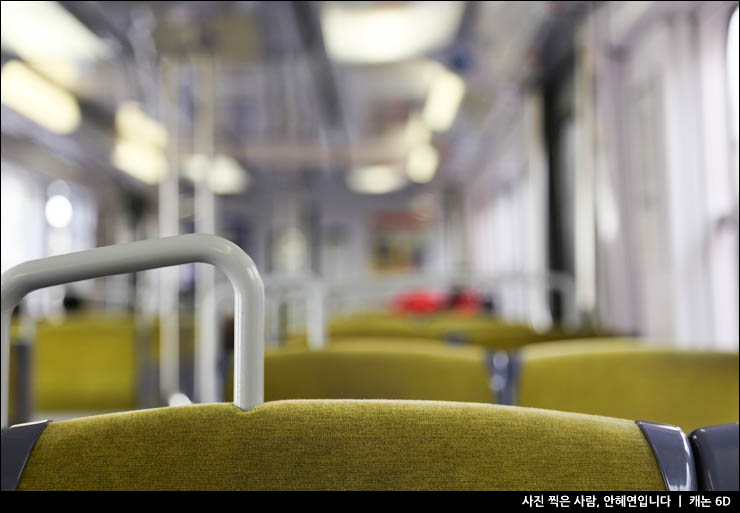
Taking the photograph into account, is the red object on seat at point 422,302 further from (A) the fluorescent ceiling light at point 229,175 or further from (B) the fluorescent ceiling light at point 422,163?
(A) the fluorescent ceiling light at point 229,175

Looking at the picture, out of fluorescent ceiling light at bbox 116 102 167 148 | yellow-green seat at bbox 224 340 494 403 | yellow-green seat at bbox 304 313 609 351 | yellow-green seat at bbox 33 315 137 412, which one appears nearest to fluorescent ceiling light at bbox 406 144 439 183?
fluorescent ceiling light at bbox 116 102 167 148

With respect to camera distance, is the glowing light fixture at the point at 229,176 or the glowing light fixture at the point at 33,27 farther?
the glowing light fixture at the point at 229,176

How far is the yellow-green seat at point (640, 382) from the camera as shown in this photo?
1.14m

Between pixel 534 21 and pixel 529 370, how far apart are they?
104cm

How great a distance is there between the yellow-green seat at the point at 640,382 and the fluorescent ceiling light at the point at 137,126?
4914mm

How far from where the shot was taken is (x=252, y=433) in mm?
536

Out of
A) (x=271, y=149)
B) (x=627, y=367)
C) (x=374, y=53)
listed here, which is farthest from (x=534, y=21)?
(x=271, y=149)

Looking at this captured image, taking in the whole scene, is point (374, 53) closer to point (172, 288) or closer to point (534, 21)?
point (172, 288)

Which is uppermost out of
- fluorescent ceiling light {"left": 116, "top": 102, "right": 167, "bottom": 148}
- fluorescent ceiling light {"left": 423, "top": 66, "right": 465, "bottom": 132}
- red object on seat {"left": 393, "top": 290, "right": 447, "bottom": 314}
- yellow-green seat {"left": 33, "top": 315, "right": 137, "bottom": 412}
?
fluorescent ceiling light {"left": 116, "top": 102, "right": 167, "bottom": 148}

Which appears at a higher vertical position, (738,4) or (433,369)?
(738,4)

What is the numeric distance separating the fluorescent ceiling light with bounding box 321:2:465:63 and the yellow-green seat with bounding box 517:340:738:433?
0.94 m

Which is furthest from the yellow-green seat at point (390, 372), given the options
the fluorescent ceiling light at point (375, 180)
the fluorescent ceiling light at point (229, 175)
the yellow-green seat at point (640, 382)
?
the fluorescent ceiling light at point (375, 180)

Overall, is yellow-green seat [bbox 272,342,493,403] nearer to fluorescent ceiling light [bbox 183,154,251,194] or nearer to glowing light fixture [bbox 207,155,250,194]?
fluorescent ceiling light [bbox 183,154,251,194]

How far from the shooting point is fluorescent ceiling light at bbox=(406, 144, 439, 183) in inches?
317
